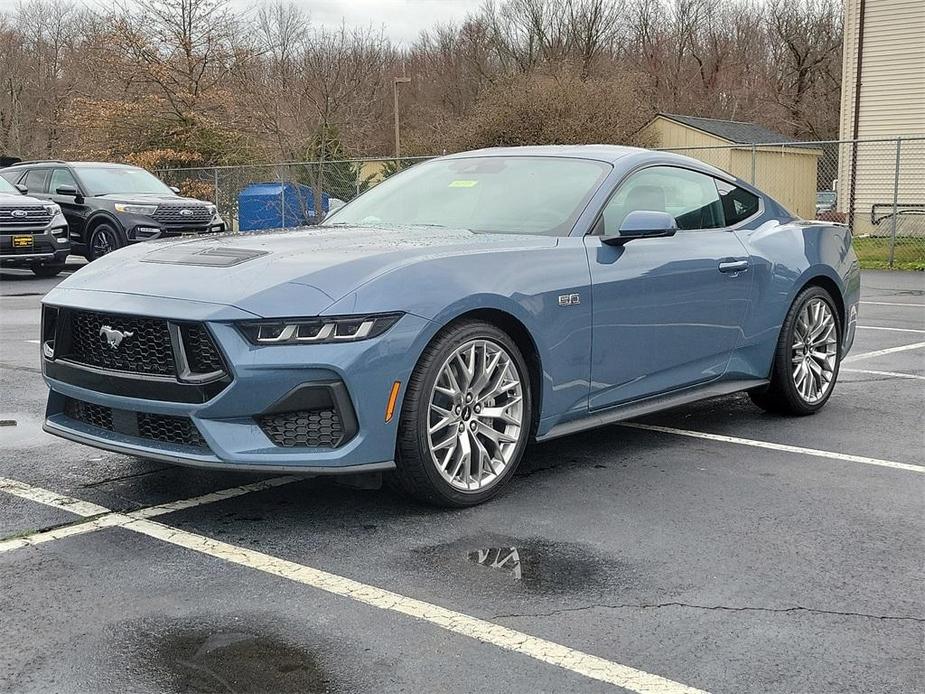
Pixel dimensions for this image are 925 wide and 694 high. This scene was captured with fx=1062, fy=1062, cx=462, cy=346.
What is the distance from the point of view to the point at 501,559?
372 cm

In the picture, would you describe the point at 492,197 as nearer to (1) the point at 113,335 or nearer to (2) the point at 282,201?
(1) the point at 113,335

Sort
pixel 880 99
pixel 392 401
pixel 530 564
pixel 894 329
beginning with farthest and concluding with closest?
1. pixel 880 99
2. pixel 894 329
3. pixel 392 401
4. pixel 530 564

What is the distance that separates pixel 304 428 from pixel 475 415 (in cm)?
76

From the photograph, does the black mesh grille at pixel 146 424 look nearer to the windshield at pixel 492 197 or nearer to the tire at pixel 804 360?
the windshield at pixel 492 197

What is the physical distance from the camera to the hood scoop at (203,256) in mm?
4250

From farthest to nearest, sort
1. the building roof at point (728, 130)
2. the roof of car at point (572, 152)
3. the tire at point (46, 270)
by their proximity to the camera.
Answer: the building roof at point (728, 130)
the tire at point (46, 270)
the roof of car at point (572, 152)

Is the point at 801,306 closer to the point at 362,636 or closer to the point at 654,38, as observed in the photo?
the point at 362,636

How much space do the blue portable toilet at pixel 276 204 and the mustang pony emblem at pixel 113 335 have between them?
58.4 feet

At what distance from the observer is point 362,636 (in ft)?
9.98

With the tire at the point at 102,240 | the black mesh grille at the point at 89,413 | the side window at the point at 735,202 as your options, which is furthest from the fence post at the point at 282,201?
the black mesh grille at the point at 89,413

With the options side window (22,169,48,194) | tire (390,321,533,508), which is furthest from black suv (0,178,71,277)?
tire (390,321,533,508)

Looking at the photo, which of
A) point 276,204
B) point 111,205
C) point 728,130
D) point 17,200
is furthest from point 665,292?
point 728,130

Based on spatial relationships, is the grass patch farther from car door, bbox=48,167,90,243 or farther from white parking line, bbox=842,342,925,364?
car door, bbox=48,167,90,243

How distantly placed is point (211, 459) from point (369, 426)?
0.58m
